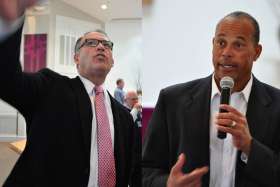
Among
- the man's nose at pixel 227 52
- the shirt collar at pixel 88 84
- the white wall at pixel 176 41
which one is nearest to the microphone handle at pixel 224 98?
the man's nose at pixel 227 52

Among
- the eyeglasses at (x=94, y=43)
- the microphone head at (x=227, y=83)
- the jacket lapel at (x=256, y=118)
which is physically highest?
→ the eyeglasses at (x=94, y=43)

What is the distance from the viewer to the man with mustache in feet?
3.86

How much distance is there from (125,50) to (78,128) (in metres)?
0.58

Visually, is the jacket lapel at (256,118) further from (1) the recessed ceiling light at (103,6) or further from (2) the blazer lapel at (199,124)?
(1) the recessed ceiling light at (103,6)

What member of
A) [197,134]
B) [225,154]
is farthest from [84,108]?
[225,154]

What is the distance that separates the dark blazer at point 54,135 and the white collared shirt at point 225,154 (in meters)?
0.35

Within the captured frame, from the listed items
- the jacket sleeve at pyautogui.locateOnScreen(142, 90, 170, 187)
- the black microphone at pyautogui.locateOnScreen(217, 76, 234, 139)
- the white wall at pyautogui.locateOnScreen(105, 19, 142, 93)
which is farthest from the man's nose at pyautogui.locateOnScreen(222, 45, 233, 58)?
the white wall at pyautogui.locateOnScreen(105, 19, 142, 93)

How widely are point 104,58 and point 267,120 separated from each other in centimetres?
71

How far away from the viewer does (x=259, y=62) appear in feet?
4.33

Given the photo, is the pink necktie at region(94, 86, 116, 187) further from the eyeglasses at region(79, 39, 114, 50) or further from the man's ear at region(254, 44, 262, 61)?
the man's ear at region(254, 44, 262, 61)

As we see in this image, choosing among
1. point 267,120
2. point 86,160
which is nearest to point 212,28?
point 267,120

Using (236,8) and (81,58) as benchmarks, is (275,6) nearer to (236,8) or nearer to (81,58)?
(236,8)

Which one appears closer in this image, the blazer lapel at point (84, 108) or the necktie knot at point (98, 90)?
the blazer lapel at point (84, 108)

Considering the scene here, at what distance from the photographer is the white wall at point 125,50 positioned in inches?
64.7
